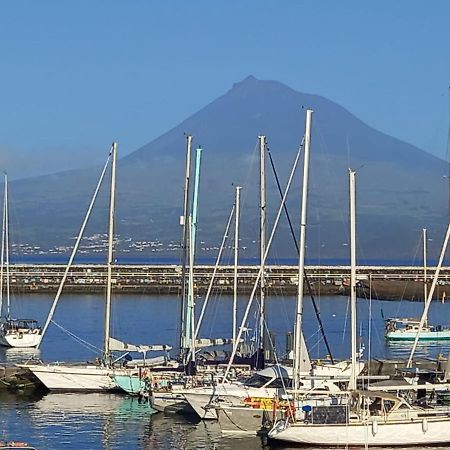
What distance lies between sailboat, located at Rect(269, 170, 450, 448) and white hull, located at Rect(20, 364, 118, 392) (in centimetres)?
895

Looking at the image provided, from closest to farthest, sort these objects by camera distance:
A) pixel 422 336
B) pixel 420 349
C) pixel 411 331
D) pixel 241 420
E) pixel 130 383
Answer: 1. pixel 241 420
2. pixel 130 383
3. pixel 420 349
4. pixel 422 336
5. pixel 411 331

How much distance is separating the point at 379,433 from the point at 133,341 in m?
29.2

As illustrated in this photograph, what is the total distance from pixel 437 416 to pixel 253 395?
14.6 ft

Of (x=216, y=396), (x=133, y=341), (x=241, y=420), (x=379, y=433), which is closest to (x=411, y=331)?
(x=133, y=341)

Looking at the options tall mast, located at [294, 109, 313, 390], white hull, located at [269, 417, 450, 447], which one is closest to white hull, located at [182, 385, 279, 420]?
tall mast, located at [294, 109, 313, 390]

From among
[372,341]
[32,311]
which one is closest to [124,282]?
[32,311]

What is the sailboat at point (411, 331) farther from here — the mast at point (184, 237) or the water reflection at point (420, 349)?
the mast at point (184, 237)

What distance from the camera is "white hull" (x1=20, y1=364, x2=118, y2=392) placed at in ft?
105

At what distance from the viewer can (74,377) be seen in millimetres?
32281

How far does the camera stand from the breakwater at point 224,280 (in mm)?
79625

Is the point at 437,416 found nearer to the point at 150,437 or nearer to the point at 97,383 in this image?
the point at 150,437

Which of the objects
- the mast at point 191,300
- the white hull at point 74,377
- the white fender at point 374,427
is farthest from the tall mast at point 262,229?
the white fender at point 374,427

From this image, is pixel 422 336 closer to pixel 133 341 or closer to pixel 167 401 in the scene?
pixel 133 341

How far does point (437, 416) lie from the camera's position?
944 inches
